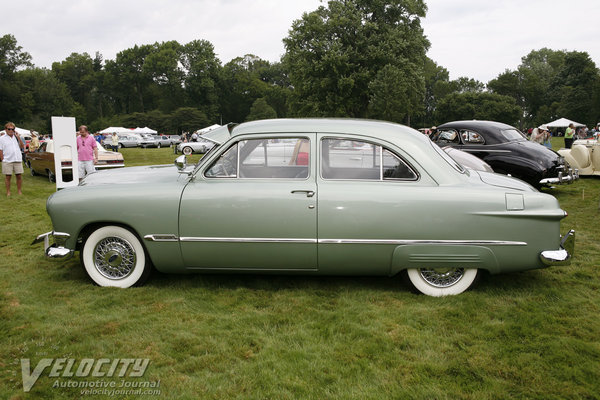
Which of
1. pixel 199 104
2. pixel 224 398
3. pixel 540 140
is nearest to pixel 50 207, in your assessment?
pixel 224 398

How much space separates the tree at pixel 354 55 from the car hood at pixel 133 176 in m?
31.5

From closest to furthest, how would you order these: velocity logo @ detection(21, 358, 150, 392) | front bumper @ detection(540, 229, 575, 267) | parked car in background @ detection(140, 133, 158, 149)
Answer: velocity logo @ detection(21, 358, 150, 392), front bumper @ detection(540, 229, 575, 267), parked car in background @ detection(140, 133, 158, 149)

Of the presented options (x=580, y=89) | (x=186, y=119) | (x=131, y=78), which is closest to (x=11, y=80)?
(x=131, y=78)

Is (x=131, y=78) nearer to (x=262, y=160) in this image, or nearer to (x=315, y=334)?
(x=262, y=160)

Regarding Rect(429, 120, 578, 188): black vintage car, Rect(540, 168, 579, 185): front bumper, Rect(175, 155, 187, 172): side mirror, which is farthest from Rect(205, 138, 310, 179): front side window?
Rect(540, 168, 579, 185): front bumper

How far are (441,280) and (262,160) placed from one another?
2112 mm

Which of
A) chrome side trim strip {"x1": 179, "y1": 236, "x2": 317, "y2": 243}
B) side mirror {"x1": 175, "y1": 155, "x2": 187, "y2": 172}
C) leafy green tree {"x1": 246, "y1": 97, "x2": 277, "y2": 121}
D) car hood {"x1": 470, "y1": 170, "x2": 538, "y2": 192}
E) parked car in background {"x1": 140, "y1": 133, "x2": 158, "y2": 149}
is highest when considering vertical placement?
leafy green tree {"x1": 246, "y1": 97, "x2": 277, "y2": 121}

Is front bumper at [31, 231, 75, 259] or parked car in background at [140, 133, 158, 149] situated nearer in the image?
front bumper at [31, 231, 75, 259]

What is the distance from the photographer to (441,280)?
421 cm

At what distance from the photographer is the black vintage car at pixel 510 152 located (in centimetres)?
948

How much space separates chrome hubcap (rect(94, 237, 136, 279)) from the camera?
14.3ft

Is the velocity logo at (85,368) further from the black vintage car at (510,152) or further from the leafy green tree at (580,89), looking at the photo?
the leafy green tree at (580,89)

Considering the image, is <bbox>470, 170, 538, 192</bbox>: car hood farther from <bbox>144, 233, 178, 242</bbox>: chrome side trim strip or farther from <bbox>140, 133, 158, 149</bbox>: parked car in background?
<bbox>140, 133, 158, 149</bbox>: parked car in background

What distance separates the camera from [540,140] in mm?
19594
